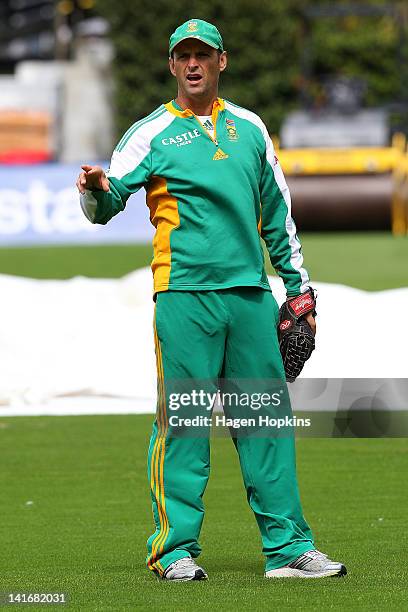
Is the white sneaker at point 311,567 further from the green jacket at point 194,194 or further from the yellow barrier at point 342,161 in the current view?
the yellow barrier at point 342,161

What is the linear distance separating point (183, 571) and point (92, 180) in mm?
1454

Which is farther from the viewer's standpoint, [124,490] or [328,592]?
[124,490]

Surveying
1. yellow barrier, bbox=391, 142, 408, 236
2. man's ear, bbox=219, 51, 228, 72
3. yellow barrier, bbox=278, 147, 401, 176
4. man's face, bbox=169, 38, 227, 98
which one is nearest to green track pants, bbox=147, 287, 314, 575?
man's face, bbox=169, 38, 227, 98

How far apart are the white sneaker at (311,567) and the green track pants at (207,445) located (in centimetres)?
3

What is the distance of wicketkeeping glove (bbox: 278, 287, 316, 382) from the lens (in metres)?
6.24

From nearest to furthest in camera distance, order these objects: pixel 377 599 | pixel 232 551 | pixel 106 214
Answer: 1. pixel 377 599
2. pixel 106 214
3. pixel 232 551

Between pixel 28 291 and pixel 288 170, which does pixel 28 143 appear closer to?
pixel 288 170

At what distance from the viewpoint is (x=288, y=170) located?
26.4 metres

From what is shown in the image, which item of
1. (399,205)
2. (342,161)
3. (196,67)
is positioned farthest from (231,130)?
(342,161)

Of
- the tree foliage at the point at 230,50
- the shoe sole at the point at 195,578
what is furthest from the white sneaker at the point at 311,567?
the tree foliage at the point at 230,50

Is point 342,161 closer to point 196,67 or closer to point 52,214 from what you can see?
point 52,214

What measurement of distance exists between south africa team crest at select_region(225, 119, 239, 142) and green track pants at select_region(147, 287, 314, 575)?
560 mm

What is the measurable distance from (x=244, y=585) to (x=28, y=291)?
7538 mm

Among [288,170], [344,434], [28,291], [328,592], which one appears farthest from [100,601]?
[288,170]
